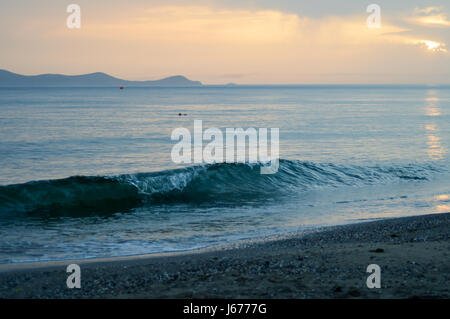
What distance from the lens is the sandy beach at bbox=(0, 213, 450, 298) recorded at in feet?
23.4

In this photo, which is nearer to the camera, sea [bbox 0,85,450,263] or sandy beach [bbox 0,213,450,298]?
sandy beach [bbox 0,213,450,298]

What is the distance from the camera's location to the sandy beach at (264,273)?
7145mm

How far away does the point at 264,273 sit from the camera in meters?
8.16

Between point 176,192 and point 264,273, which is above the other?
point 264,273

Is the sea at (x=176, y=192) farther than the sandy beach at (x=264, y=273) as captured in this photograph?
Yes

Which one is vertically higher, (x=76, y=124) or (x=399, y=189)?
(x=76, y=124)

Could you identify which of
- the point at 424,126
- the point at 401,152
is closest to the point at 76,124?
the point at 401,152

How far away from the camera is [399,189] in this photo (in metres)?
22.3
